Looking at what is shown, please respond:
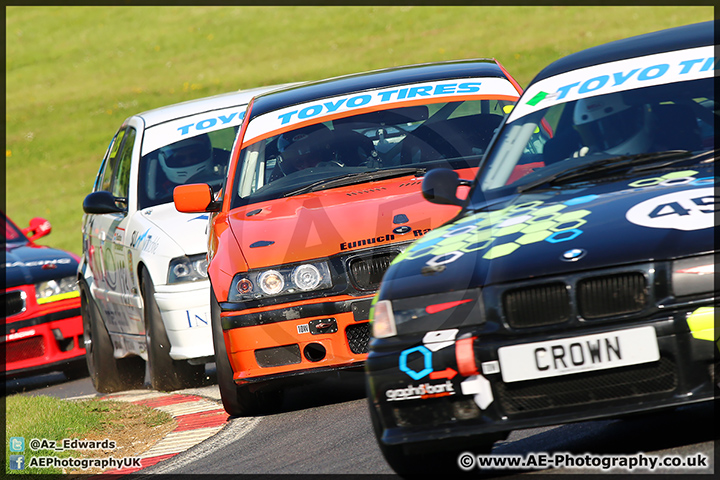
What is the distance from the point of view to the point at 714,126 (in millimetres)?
5086

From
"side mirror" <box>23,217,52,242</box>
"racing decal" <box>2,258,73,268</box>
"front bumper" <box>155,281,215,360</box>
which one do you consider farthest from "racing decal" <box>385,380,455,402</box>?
"side mirror" <box>23,217,52,242</box>

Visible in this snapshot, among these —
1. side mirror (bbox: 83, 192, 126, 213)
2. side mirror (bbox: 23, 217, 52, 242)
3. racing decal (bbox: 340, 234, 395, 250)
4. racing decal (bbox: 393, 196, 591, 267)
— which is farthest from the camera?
side mirror (bbox: 23, 217, 52, 242)

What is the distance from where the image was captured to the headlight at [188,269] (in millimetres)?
7875

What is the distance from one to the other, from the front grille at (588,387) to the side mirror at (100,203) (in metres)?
5.18

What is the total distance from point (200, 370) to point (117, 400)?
2.24 feet

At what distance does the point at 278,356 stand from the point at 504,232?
2.10 meters

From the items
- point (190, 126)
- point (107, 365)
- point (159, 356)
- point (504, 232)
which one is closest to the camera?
point (504, 232)

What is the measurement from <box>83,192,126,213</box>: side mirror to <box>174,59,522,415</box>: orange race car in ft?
4.61

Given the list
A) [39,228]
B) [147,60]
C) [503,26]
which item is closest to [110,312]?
[39,228]

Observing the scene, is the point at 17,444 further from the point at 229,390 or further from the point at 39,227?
the point at 39,227

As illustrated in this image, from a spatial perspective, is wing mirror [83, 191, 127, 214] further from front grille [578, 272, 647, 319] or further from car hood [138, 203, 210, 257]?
front grille [578, 272, 647, 319]

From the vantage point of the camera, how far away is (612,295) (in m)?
4.03

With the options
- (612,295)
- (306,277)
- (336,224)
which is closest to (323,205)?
(336,224)

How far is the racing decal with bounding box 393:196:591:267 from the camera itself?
4352 millimetres
